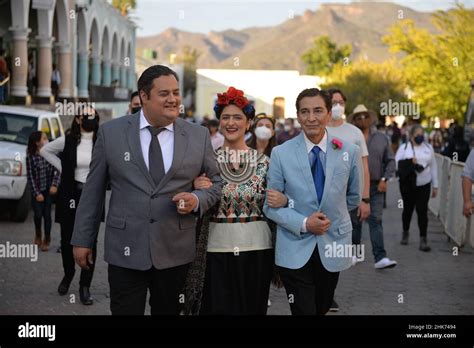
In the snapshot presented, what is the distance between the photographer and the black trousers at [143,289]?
18.5 feet

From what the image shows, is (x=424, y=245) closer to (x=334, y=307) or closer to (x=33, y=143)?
(x=334, y=307)

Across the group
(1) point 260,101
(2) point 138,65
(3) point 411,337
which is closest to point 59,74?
(3) point 411,337

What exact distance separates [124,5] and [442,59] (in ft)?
138

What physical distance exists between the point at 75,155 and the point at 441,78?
29.2m

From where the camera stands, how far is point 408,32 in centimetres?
3900

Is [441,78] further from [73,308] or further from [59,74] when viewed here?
[73,308]

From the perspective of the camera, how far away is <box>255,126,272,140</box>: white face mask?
9.77 metres

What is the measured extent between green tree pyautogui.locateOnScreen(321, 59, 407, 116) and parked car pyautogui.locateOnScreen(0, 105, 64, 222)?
5715 cm

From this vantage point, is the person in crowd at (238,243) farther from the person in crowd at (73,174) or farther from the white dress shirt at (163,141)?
the person in crowd at (73,174)

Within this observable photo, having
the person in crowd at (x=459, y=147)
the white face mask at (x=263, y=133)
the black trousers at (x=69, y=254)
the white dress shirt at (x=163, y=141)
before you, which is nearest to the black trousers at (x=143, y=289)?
the white dress shirt at (x=163, y=141)

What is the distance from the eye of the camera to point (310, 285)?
6.35 m

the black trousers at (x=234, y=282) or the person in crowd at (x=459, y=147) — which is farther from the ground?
the black trousers at (x=234, y=282)

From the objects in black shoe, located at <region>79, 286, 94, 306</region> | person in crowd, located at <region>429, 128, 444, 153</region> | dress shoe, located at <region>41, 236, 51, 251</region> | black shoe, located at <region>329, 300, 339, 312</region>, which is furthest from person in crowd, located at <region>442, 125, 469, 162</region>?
black shoe, located at <region>79, 286, 94, 306</region>

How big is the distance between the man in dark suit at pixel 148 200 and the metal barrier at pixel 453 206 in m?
8.97
